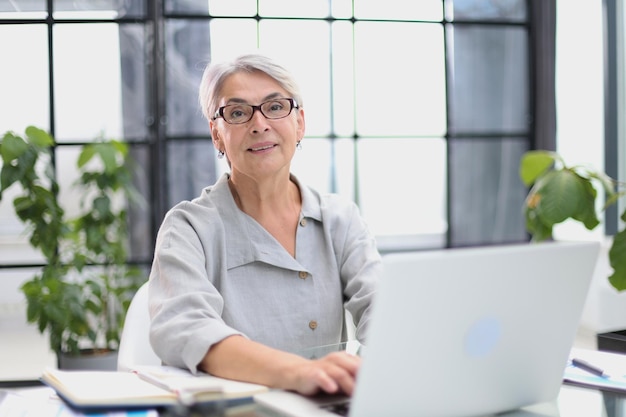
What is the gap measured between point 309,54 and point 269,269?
10.7 feet

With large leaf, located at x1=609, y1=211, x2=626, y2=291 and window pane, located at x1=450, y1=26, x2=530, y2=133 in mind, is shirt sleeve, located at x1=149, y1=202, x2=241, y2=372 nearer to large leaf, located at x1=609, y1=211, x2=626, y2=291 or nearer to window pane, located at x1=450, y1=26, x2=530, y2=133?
large leaf, located at x1=609, y1=211, x2=626, y2=291

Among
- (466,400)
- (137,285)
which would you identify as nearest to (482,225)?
(137,285)

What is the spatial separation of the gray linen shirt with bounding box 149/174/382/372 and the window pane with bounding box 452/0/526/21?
3.43 meters

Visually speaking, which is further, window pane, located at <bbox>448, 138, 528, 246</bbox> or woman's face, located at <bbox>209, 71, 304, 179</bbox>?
window pane, located at <bbox>448, 138, 528, 246</bbox>

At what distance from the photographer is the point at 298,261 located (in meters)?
1.80

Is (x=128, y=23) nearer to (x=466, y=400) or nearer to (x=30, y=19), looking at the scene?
(x=30, y=19)

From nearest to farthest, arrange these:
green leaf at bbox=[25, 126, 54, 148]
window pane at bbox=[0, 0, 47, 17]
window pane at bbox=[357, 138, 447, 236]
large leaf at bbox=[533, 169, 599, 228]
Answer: large leaf at bbox=[533, 169, 599, 228]
green leaf at bbox=[25, 126, 54, 148]
window pane at bbox=[0, 0, 47, 17]
window pane at bbox=[357, 138, 447, 236]

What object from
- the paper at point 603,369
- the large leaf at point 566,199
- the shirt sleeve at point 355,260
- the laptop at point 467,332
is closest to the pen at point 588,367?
the paper at point 603,369

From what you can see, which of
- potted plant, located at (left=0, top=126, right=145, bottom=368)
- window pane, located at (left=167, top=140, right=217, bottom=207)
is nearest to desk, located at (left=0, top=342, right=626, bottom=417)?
potted plant, located at (left=0, top=126, right=145, bottom=368)

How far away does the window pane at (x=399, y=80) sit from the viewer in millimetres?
4922

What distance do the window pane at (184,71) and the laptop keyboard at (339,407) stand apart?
12.1ft

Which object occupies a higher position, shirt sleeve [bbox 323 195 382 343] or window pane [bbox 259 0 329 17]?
window pane [bbox 259 0 329 17]

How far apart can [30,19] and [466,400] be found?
4.10m

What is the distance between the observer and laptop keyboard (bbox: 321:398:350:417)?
1104mm
